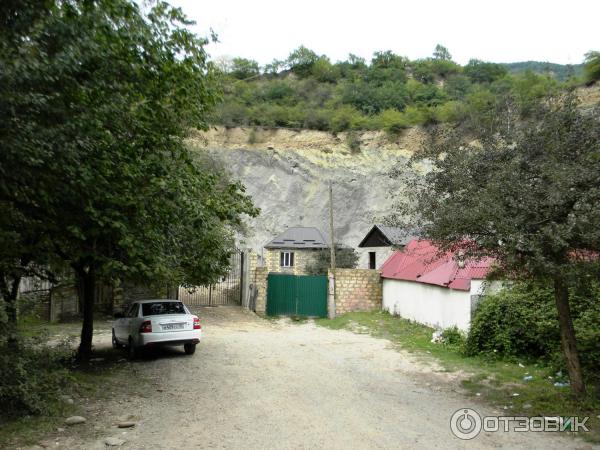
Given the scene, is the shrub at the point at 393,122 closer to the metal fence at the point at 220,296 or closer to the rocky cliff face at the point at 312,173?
the rocky cliff face at the point at 312,173

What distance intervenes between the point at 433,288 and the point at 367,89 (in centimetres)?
5623

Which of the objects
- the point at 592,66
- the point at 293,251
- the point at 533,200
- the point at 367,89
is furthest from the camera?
the point at 367,89

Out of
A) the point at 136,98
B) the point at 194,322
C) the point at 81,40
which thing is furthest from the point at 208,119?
the point at 194,322

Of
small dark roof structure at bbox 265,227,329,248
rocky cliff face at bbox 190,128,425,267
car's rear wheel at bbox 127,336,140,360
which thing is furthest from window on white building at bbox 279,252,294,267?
car's rear wheel at bbox 127,336,140,360

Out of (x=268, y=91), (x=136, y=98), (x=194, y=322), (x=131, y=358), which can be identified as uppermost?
(x=268, y=91)

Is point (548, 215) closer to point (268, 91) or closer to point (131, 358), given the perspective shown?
point (131, 358)

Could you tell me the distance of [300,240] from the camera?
39.7m

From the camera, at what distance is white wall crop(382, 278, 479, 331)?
13.7 m

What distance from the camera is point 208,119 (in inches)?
360

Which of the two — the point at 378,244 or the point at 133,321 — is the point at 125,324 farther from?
the point at 378,244

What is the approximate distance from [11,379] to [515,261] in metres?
7.02

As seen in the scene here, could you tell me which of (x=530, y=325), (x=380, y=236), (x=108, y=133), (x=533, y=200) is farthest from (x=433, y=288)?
(x=380, y=236)

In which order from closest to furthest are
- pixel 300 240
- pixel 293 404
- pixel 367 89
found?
pixel 293 404 → pixel 300 240 → pixel 367 89

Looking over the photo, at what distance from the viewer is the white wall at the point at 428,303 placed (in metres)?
13.7
